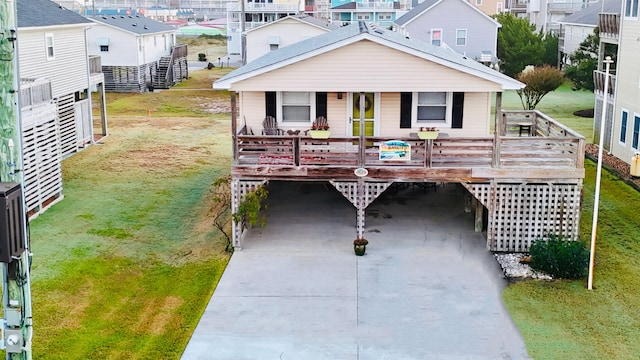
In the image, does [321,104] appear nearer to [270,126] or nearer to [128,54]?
[270,126]

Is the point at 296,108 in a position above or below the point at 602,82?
below

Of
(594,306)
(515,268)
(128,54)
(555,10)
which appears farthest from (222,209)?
(555,10)

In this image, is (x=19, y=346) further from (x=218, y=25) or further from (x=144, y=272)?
(x=218, y=25)

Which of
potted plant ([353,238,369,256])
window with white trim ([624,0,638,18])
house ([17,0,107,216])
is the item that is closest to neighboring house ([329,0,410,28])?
house ([17,0,107,216])

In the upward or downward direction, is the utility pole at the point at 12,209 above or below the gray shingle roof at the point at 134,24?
below

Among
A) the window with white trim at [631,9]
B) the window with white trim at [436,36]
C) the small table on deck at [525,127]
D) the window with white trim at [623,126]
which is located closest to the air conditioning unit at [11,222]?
the small table on deck at [525,127]

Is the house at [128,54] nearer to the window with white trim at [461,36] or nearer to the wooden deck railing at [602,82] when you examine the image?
the window with white trim at [461,36]
